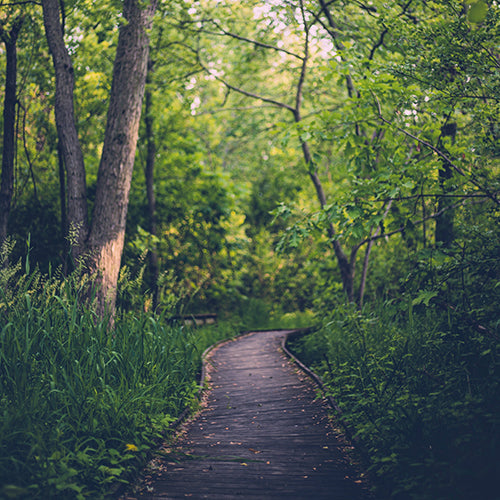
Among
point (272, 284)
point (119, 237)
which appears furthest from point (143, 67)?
point (272, 284)

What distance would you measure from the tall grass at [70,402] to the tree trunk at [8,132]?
11.1 ft

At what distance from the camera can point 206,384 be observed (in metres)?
7.99

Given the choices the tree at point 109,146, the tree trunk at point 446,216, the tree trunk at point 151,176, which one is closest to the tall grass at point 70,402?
the tree at point 109,146

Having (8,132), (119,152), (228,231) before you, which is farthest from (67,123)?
(228,231)

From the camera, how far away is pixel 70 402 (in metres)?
4.36

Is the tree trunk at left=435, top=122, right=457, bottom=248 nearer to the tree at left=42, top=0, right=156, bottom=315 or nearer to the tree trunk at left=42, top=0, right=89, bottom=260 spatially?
the tree at left=42, top=0, right=156, bottom=315

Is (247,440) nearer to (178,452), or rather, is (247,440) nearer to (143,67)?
(178,452)

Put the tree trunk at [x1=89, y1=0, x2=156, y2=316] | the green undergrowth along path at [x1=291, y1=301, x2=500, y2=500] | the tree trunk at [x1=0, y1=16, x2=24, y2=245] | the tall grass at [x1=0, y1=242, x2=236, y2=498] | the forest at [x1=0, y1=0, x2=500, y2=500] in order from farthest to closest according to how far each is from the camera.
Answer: the tree trunk at [x1=0, y1=16, x2=24, y2=245] < the tree trunk at [x1=89, y1=0, x2=156, y2=316] < the forest at [x1=0, y1=0, x2=500, y2=500] < the tall grass at [x1=0, y1=242, x2=236, y2=498] < the green undergrowth along path at [x1=291, y1=301, x2=500, y2=500]

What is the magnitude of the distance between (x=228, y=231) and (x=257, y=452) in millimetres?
9763

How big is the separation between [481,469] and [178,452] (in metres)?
2.74

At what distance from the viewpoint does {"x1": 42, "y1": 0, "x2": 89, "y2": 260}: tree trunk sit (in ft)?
23.5

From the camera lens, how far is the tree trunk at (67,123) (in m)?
7.15

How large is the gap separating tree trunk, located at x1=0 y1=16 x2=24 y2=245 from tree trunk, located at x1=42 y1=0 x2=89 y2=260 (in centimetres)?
142

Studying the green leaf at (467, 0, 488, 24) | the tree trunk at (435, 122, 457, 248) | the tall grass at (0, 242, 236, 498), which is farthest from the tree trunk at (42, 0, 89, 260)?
the green leaf at (467, 0, 488, 24)
